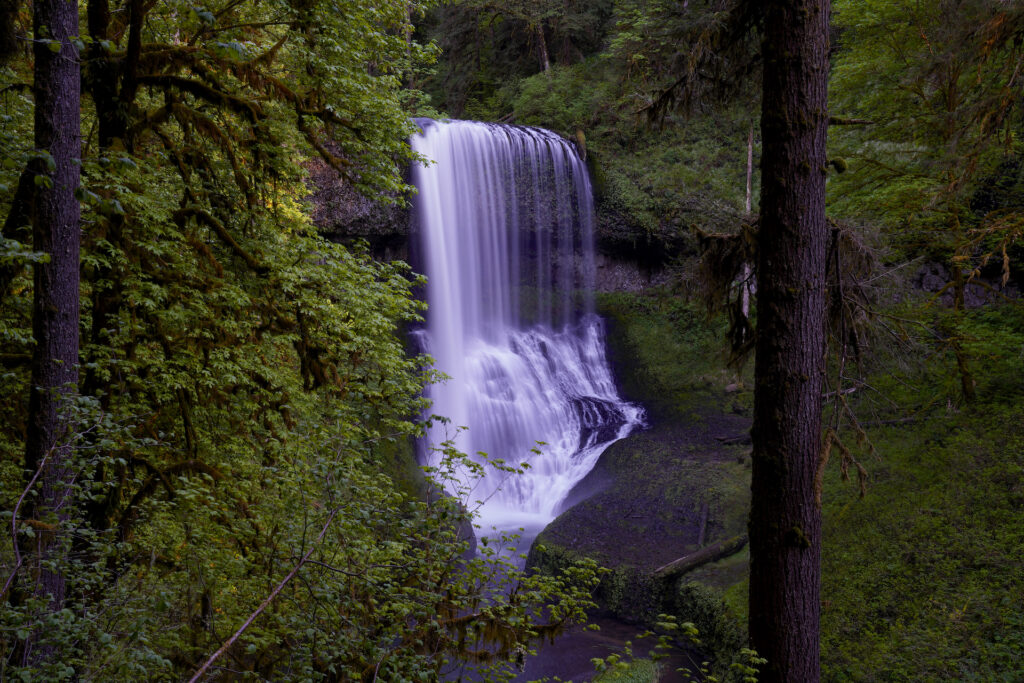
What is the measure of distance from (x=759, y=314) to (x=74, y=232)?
4373mm

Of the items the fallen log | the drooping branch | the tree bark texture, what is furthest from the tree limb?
the fallen log

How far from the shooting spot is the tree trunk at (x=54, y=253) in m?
3.97

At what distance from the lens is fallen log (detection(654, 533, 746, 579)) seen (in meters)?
9.77

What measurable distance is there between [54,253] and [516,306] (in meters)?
15.9

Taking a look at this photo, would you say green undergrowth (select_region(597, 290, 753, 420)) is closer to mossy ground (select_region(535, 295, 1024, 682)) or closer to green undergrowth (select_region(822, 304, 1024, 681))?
mossy ground (select_region(535, 295, 1024, 682))

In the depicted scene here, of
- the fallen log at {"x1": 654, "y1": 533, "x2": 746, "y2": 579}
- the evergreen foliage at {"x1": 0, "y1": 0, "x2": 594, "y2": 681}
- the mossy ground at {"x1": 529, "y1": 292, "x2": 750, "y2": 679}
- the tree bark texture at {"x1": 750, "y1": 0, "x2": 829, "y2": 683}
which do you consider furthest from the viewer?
the fallen log at {"x1": 654, "y1": 533, "x2": 746, "y2": 579}

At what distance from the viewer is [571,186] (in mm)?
20391

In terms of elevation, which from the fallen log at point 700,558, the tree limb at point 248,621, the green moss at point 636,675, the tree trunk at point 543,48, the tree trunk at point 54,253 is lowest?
the green moss at point 636,675

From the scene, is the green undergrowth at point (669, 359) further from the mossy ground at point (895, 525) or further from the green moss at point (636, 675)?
the green moss at point (636, 675)

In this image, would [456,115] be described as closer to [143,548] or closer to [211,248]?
[211,248]

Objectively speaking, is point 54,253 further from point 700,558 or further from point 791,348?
point 700,558

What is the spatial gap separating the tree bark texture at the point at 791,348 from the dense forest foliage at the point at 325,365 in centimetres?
42

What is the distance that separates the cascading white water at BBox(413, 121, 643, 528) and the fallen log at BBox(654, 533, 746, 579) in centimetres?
406

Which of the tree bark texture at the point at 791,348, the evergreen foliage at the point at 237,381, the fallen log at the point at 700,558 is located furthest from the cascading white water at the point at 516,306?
the tree bark texture at the point at 791,348
